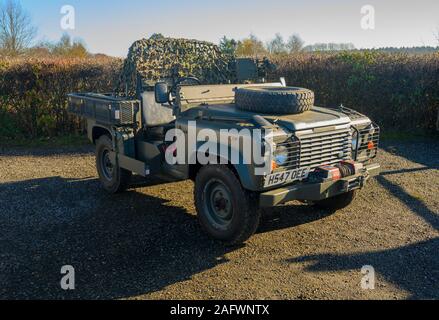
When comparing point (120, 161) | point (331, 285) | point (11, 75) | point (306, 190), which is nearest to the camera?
point (331, 285)

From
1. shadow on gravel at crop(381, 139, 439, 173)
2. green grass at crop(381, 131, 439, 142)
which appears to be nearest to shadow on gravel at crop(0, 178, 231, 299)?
shadow on gravel at crop(381, 139, 439, 173)

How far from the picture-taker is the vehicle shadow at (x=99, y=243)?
13.3ft

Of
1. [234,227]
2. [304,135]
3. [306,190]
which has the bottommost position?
[234,227]

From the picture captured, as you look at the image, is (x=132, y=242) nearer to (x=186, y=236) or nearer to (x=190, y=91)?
(x=186, y=236)

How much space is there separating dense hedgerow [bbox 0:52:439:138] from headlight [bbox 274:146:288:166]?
788 cm

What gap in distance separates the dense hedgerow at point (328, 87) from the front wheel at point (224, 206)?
7275 millimetres

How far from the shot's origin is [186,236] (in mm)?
5098

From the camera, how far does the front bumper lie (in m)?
4.26

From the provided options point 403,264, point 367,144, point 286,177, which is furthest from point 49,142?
point 403,264

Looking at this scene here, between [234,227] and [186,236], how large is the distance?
2.56ft

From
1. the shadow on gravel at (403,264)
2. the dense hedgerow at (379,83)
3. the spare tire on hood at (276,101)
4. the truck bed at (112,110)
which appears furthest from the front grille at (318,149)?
the dense hedgerow at (379,83)

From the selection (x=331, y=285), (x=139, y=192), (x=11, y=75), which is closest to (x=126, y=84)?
(x=139, y=192)

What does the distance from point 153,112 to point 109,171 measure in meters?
1.42

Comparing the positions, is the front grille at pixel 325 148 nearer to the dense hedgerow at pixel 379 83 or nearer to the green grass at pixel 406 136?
the green grass at pixel 406 136
